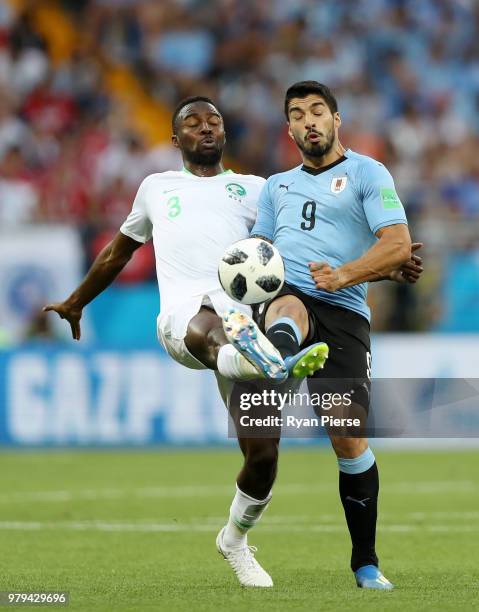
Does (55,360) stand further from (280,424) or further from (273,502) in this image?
(280,424)

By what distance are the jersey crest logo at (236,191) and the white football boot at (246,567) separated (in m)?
1.83

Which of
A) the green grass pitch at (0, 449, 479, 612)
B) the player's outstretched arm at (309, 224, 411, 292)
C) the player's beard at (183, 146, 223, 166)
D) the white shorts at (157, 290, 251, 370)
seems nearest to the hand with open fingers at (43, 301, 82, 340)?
the white shorts at (157, 290, 251, 370)

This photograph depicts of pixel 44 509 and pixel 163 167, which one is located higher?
pixel 163 167

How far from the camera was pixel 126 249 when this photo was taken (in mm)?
7941

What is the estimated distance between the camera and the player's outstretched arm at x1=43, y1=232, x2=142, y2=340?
313 inches

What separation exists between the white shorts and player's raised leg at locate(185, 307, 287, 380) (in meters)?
0.04

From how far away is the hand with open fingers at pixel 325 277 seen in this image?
6605mm

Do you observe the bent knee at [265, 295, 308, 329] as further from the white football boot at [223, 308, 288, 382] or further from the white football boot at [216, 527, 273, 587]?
the white football boot at [216, 527, 273, 587]

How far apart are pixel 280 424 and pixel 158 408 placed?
877 centimetres

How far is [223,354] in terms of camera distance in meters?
6.66

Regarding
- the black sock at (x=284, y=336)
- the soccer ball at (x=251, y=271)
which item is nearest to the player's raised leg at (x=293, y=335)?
the black sock at (x=284, y=336)

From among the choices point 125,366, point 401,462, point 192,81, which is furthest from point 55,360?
point 192,81

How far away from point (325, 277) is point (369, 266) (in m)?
0.21

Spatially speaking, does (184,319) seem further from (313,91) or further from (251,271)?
(313,91)
